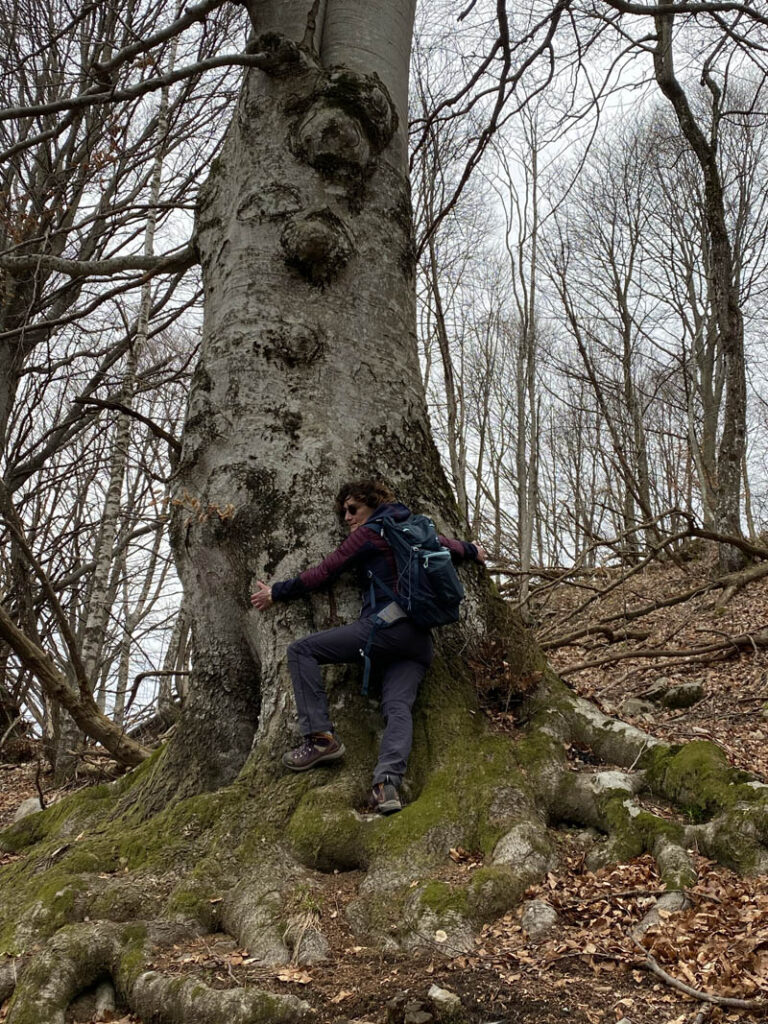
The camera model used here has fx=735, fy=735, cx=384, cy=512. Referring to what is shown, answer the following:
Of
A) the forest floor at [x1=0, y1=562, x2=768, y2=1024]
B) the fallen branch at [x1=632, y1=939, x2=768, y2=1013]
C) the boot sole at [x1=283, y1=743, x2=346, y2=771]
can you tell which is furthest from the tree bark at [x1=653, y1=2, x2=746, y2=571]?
the fallen branch at [x1=632, y1=939, x2=768, y2=1013]

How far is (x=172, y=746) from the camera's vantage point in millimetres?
3732

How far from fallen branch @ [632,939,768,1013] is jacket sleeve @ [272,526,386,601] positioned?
1962 millimetres

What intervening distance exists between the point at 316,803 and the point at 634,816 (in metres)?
1.31

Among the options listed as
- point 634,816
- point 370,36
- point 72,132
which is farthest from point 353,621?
point 72,132

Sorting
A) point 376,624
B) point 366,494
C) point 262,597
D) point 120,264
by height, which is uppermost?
point 120,264

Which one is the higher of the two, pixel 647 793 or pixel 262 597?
pixel 262 597

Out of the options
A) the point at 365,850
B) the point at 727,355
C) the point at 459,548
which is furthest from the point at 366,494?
the point at 727,355

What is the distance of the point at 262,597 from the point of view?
356 cm

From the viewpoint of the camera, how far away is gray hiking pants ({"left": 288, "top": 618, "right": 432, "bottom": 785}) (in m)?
3.25

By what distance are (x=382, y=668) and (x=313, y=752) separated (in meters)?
0.53

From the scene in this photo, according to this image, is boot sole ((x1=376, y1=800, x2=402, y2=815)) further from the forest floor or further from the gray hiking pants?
the forest floor

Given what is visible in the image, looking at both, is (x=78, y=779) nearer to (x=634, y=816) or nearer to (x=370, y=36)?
(x=634, y=816)

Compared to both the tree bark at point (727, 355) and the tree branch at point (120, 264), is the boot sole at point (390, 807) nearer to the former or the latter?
the tree branch at point (120, 264)

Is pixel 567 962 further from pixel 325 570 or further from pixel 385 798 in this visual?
pixel 325 570
